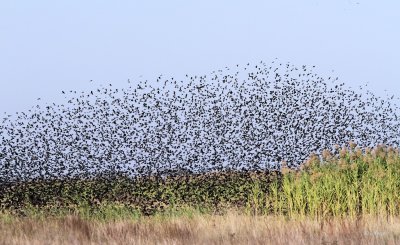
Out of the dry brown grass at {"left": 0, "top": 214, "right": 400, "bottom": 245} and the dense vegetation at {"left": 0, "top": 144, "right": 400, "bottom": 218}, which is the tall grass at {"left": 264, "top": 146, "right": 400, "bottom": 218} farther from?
the dry brown grass at {"left": 0, "top": 214, "right": 400, "bottom": 245}

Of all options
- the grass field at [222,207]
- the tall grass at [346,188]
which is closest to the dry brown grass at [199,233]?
the grass field at [222,207]

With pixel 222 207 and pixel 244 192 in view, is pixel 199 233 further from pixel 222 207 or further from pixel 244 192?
pixel 244 192

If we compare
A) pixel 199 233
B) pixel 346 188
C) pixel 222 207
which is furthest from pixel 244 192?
pixel 199 233

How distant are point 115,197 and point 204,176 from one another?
225 centimetres

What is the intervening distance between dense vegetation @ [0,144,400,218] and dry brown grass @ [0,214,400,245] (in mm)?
2042

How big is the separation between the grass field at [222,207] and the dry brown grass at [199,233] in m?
0.01

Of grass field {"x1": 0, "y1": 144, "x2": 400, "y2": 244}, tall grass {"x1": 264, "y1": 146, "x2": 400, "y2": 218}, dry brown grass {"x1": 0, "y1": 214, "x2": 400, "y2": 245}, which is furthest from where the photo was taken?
tall grass {"x1": 264, "y1": 146, "x2": 400, "y2": 218}

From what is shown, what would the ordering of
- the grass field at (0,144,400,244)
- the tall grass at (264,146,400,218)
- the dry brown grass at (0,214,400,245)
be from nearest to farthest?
the dry brown grass at (0,214,400,245), the grass field at (0,144,400,244), the tall grass at (264,146,400,218)

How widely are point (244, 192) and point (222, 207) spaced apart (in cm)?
166

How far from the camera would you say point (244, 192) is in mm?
16562

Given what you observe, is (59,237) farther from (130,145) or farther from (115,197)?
(130,145)

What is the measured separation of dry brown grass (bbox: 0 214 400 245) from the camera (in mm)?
8055

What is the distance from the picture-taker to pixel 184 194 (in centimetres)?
1648

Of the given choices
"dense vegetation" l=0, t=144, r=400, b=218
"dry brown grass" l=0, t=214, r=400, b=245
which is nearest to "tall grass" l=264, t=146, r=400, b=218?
"dense vegetation" l=0, t=144, r=400, b=218
